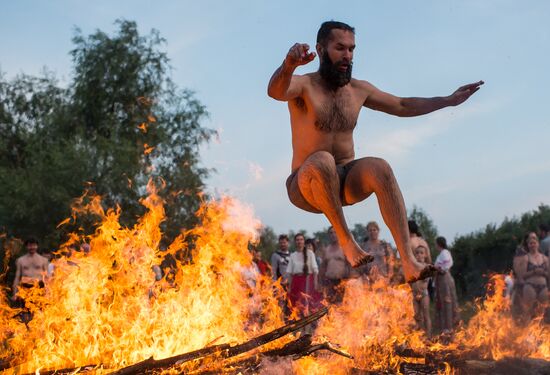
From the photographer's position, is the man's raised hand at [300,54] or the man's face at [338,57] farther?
the man's face at [338,57]

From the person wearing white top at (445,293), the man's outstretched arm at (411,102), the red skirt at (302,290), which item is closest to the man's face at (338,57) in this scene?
the man's outstretched arm at (411,102)

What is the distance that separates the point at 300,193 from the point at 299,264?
5.52 m

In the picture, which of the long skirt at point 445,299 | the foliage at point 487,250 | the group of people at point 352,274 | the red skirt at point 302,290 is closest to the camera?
the group of people at point 352,274

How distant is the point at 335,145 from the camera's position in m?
5.73

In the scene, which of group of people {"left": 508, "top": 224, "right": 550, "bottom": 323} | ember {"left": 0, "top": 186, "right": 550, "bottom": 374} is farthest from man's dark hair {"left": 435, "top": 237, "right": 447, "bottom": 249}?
ember {"left": 0, "top": 186, "right": 550, "bottom": 374}

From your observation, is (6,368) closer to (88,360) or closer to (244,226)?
(88,360)

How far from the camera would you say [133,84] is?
102 feet

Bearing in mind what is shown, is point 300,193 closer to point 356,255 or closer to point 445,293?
point 356,255

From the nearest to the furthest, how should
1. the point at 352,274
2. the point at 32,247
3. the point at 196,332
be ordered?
the point at 196,332 → the point at 352,274 → the point at 32,247

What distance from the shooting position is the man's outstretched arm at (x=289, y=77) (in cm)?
480

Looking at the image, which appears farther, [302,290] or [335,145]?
[302,290]

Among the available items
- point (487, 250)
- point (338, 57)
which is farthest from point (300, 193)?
point (487, 250)

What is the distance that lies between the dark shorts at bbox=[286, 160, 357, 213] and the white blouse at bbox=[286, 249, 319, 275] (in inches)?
205

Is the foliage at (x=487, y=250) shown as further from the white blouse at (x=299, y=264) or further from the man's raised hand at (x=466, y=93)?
the man's raised hand at (x=466, y=93)
